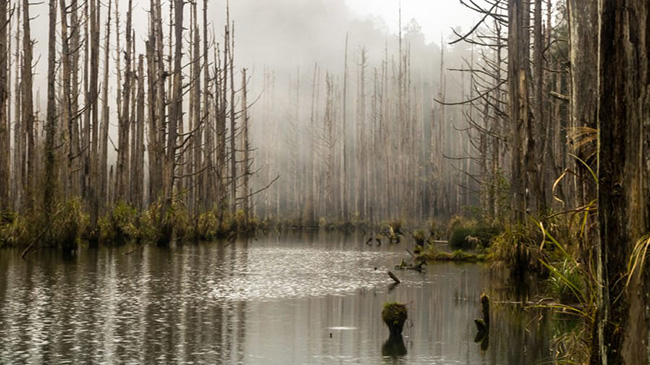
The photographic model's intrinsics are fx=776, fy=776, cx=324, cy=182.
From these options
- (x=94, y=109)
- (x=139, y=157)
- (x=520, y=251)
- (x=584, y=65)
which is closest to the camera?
(x=584, y=65)

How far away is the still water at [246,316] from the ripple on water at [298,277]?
0.04 m

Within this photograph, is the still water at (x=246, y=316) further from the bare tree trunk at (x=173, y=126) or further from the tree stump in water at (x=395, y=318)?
the bare tree trunk at (x=173, y=126)

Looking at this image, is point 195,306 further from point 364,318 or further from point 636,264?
point 636,264

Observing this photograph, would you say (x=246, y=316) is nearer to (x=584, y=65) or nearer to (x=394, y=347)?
(x=394, y=347)

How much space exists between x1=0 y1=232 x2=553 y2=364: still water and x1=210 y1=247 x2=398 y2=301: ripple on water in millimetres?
36

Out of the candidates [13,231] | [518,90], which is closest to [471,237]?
[518,90]

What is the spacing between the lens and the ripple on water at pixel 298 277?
480 inches

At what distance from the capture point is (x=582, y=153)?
5406mm

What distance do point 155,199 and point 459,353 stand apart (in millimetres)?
21686

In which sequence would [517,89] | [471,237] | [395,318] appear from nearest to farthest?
1. [395,318]
2. [517,89]
3. [471,237]

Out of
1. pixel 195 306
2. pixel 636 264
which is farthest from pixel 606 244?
pixel 195 306

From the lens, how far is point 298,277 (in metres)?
14.9

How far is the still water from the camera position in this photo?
722 centimetres

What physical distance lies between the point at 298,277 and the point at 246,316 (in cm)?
530
